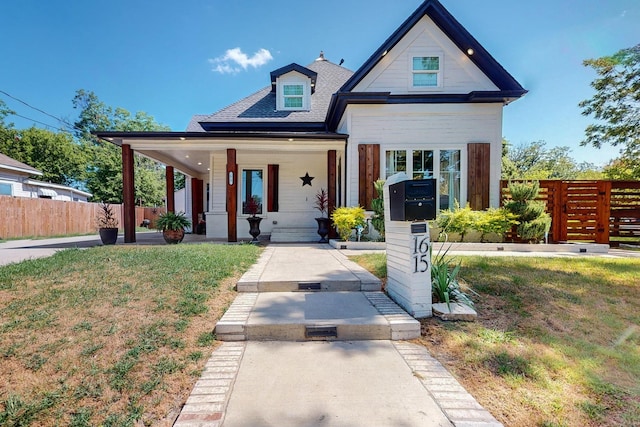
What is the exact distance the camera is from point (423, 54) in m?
9.14

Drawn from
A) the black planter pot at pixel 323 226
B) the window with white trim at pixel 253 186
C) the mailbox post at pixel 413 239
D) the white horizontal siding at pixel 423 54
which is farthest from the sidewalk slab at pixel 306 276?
the white horizontal siding at pixel 423 54

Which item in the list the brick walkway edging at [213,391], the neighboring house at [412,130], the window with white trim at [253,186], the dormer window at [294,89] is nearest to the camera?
the brick walkway edging at [213,391]

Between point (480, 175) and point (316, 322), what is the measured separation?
820cm

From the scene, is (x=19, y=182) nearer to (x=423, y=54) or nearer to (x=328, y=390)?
(x=423, y=54)

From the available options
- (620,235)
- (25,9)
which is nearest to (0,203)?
(25,9)

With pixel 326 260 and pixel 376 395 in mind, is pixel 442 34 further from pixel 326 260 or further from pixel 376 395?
pixel 376 395

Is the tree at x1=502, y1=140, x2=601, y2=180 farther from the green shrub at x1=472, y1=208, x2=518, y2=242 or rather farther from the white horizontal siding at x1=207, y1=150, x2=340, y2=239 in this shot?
the white horizontal siding at x1=207, y1=150, x2=340, y2=239

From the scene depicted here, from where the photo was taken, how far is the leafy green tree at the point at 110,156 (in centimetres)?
2489

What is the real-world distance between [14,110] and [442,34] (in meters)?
36.4

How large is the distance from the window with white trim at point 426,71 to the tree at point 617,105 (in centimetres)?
1033

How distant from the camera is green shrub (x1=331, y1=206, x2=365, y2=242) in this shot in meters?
7.74

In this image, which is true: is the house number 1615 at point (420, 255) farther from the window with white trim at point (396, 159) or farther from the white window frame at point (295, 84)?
the white window frame at point (295, 84)

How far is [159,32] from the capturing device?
13.3m

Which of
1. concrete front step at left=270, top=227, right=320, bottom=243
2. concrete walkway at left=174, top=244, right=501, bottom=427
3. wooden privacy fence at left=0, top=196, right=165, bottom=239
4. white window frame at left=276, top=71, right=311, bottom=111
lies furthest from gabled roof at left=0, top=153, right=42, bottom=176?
concrete walkway at left=174, top=244, right=501, bottom=427
